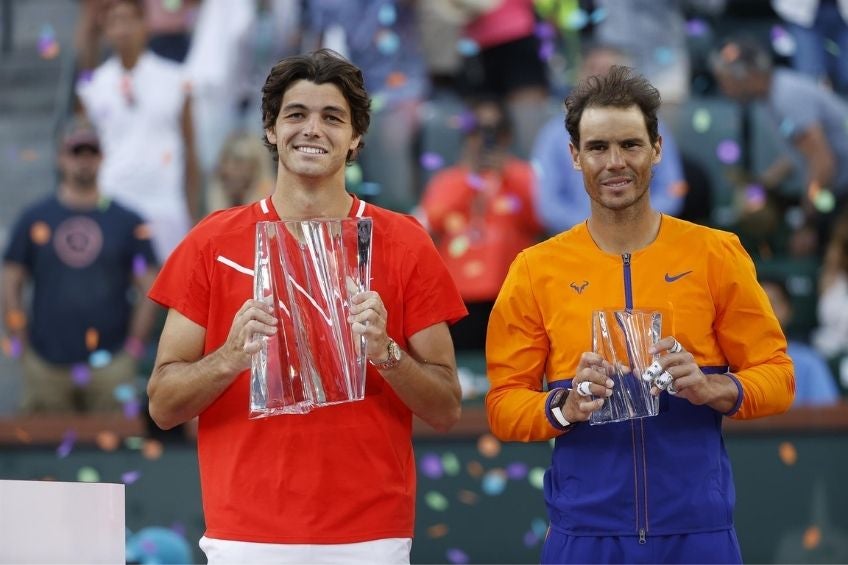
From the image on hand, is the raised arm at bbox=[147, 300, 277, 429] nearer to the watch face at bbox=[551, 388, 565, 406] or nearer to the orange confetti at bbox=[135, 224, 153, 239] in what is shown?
the watch face at bbox=[551, 388, 565, 406]

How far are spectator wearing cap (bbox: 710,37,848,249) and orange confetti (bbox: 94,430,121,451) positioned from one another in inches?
118

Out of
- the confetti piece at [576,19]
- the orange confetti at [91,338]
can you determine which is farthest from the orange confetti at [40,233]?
the confetti piece at [576,19]

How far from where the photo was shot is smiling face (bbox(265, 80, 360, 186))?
2.83 metres

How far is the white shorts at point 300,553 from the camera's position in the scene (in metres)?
2.72

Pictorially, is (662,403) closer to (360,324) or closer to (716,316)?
(716,316)

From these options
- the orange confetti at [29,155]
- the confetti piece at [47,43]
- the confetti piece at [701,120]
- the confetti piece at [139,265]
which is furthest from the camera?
the confetti piece at [47,43]

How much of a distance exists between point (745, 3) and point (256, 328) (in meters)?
4.57

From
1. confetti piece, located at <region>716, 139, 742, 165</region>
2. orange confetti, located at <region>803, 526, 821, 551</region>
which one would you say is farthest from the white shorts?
confetti piece, located at <region>716, 139, 742, 165</region>

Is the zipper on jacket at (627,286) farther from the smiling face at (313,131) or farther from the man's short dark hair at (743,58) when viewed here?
the man's short dark hair at (743,58)

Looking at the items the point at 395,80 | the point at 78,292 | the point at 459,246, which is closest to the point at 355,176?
the point at 395,80

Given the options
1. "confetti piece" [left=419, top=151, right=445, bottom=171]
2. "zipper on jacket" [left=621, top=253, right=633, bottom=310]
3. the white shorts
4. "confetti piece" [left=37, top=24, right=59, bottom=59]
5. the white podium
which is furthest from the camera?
"confetti piece" [left=37, top=24, right=59, bottom=59]

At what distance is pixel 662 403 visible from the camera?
278 cm

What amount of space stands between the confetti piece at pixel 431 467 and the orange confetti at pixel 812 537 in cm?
134

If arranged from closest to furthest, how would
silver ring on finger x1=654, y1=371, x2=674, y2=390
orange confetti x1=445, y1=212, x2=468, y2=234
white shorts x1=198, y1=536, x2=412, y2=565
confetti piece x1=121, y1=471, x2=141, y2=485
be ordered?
silver ring on finger x1=654, y1=371, x2=674, y2=390
white shorts x1=198, y1=536, x2=412, y2=565
confetti piece x1=121, y1=471, x2=141, y2=485
orange confetti x1=445, y1=212, x2=468, y2=234
